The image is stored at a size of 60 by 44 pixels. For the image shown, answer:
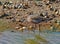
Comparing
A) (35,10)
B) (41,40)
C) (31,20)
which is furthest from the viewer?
(35,10)

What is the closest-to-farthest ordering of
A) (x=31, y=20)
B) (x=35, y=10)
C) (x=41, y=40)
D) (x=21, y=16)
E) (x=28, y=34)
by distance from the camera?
(x=41, y=40) → (x=28, y=34) → (x=31, y=20) → (x=21, y=16) → (x=35, y=10)

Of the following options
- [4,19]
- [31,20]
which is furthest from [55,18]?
[4,19]

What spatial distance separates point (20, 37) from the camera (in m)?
6.75

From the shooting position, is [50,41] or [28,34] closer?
[50,41]

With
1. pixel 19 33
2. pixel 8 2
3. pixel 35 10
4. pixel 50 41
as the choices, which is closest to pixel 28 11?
pixel 35 10

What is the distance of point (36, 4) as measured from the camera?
952 centimetres

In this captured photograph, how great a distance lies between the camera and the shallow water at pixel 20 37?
6402mm

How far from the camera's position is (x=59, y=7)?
366 inches

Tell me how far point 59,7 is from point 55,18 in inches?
41.9

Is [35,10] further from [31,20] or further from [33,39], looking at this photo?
[33,39]

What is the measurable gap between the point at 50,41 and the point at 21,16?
87.5 inches

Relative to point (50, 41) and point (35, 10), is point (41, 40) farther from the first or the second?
point (35, 10)

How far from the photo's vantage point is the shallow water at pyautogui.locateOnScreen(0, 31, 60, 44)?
6402 mm

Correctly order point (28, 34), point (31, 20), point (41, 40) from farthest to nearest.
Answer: point (31, 20) < point (28, 34) < point (41, 40)
